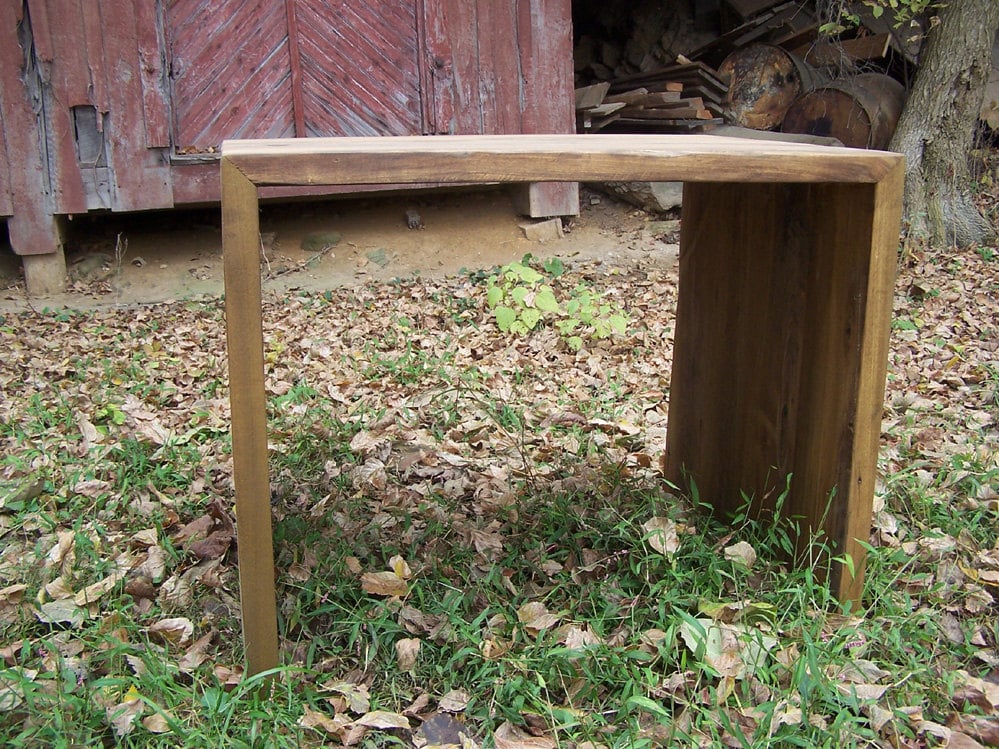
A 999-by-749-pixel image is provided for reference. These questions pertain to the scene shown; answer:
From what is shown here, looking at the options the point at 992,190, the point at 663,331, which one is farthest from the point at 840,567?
the point at 992,190

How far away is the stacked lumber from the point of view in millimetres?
7789

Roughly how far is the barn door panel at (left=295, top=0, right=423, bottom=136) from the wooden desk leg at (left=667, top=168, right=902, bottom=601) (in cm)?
439

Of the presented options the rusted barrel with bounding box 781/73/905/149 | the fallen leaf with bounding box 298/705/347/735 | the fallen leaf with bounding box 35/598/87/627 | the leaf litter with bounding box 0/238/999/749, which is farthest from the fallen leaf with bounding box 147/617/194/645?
the rusted barrel with bounding box 781/73/905/149

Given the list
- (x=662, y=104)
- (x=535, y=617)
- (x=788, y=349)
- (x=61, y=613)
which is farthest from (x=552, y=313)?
(x=662, y=104)

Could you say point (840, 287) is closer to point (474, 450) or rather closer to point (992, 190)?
point (474, 450)

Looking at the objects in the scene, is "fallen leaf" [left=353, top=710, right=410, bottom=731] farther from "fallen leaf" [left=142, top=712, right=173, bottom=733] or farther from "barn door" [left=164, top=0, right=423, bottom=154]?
"barn door" [left=164, top=0, right=423, bottom=154]

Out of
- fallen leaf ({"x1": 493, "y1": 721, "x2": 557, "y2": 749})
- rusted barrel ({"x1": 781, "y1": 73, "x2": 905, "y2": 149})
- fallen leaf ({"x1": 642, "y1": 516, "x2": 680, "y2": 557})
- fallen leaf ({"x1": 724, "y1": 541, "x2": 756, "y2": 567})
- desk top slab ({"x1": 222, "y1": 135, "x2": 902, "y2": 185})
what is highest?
rusted barrel ({"x1": 781, "y1": 73, "x2": 905, "y2": 149})

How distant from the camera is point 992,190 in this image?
21.8ft

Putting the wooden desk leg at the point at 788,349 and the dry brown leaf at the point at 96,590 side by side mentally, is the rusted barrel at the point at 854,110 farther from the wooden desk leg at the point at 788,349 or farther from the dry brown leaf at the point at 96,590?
the dry brown leaf at the point at 96,590

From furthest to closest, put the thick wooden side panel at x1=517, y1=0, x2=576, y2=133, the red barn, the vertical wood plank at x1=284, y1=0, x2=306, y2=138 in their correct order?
the thick wooden side panel at x1=517, y1=0, x2=576, y2=133 < the vertical wood plank at x1=284, y1=0, x2=306, y2=138 < the red barn

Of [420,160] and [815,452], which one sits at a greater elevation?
[420,160]

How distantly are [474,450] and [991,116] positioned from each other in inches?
266

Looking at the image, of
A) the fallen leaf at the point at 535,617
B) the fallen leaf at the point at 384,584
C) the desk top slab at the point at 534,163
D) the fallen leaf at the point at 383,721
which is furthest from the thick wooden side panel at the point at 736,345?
the fallen leaf at the point at 383,721

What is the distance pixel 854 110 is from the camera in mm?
6926
